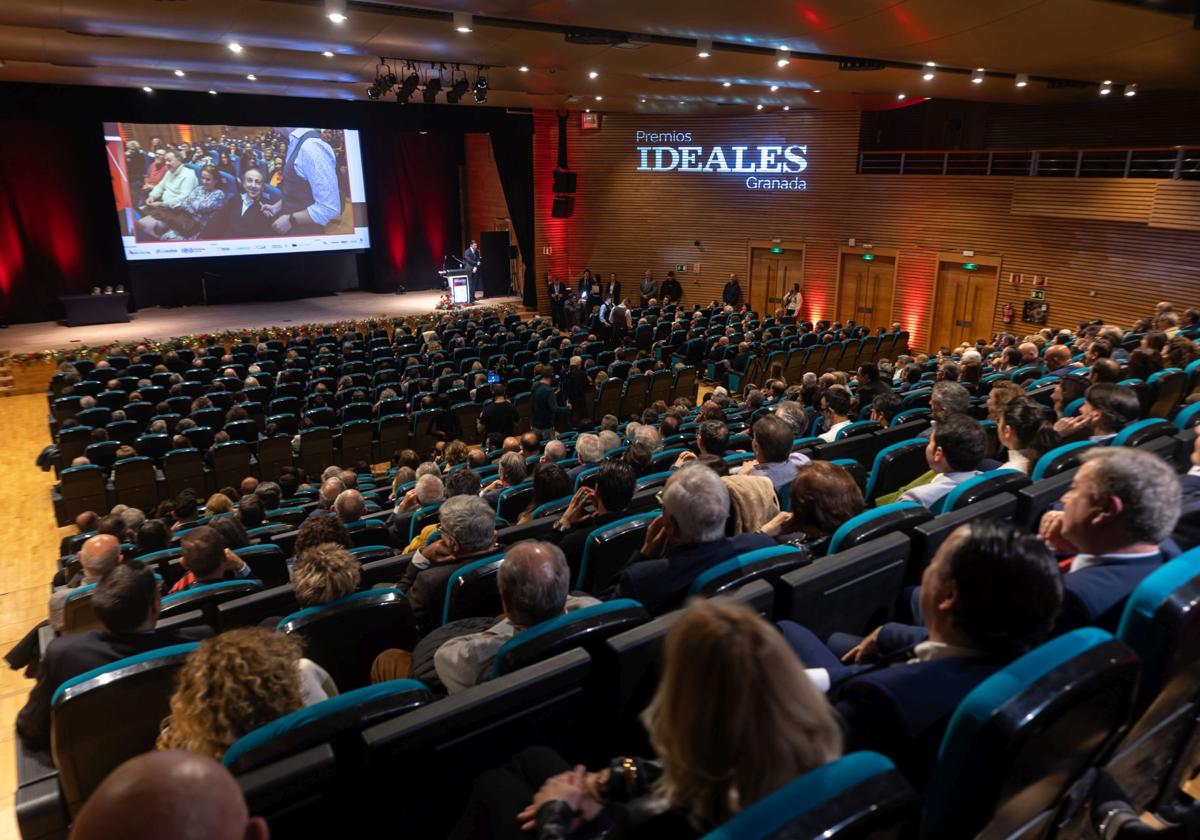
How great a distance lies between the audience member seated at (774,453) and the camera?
4.29m

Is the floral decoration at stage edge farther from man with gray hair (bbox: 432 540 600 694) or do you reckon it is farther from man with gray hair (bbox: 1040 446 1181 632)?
man with gray hair (bbox: 1040 446 1181 632)

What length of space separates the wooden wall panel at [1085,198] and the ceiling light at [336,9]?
11551mm

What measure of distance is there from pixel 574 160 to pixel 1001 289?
1178cm

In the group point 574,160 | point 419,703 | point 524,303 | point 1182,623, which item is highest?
point 574,160

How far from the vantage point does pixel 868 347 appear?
520 inches

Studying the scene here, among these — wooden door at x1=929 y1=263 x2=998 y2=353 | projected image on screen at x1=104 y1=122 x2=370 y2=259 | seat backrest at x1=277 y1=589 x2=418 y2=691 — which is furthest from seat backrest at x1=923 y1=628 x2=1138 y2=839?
projected image on screen at x1=104 y1=122 x2=370 y2=259

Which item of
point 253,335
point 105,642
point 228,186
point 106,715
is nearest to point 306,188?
point 228,186

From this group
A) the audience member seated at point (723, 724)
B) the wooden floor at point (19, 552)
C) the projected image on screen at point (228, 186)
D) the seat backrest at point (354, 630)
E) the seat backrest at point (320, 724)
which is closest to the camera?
the audience member seated at point (723, 724)

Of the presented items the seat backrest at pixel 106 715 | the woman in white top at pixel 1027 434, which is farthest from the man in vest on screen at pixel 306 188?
the woman in white top at pixel 1027 434

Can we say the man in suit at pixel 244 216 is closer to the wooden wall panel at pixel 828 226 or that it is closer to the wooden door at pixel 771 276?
the wooden wall panel at pixel 828 226

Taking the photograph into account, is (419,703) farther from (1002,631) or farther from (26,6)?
(26,6)

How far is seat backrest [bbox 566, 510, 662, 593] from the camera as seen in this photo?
3.34 m

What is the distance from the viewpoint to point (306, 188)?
19.8 metres

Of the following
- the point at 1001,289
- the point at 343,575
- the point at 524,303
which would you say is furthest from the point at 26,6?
the point at 1001,289
